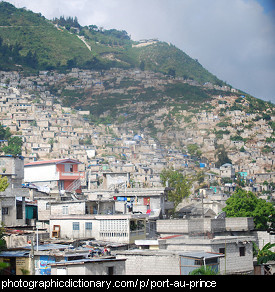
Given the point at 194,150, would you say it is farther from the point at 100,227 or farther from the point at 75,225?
the point at 100,227

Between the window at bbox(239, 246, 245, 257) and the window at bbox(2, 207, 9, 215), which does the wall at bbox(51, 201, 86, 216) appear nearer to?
the window at bbox(2, 207, 9, 215)

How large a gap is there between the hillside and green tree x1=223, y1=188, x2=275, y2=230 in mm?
110368

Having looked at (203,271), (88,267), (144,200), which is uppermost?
(144,200)

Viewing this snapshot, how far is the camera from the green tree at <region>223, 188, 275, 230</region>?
3475 centimetres

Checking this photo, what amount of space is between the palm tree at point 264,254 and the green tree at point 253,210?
24.4ft

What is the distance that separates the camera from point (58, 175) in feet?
119

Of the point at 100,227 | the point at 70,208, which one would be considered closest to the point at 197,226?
the point at 100,227

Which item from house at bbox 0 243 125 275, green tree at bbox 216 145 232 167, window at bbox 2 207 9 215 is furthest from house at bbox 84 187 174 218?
green tree at bbox 216 145 232 167

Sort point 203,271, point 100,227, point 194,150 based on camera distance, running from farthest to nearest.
A: 1. point 194,150
2. point 100,227
3. point 203,271

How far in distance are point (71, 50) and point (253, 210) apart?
136 metres

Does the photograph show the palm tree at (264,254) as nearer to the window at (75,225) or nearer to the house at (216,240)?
the house at (216,240)

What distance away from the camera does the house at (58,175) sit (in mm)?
36156
